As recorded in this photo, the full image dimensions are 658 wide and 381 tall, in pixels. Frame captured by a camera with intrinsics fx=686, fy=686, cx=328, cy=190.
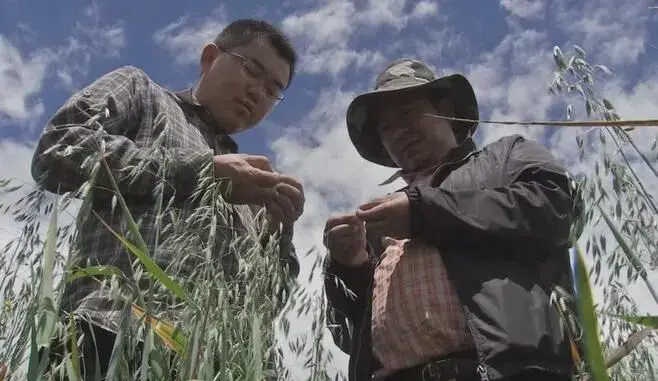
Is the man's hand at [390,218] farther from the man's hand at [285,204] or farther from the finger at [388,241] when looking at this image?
the finger at [388,241]

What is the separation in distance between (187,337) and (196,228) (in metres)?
0.27

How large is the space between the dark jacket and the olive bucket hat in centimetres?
46

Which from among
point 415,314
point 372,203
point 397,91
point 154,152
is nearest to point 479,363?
point 415,314

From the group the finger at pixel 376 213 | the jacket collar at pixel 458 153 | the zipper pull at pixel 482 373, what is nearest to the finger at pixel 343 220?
the finger at pixel 376 213

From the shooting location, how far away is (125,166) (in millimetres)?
1460

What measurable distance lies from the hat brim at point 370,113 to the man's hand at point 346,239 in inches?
20.9

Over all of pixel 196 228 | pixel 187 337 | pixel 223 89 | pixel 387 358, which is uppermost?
pixel 223 89

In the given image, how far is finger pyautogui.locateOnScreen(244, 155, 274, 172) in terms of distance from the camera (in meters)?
1.56

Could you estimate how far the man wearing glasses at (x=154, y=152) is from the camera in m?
1.37

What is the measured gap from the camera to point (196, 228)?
4.00 feet

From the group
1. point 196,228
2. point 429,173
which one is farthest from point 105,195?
point 429,173

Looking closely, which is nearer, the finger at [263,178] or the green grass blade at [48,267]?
the green grass blade at [48,267]

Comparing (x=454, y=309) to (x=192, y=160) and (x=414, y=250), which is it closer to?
(x=414, y=250)

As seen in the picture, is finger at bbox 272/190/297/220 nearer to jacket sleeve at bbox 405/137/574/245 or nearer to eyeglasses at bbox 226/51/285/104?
jacket sleeve at bbox 405/137/574/245
